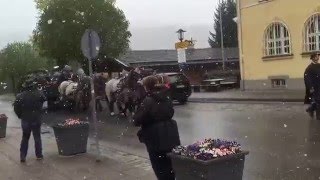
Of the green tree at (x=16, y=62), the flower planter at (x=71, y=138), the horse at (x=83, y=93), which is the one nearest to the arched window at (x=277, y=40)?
the horse at (x=83, y=93)

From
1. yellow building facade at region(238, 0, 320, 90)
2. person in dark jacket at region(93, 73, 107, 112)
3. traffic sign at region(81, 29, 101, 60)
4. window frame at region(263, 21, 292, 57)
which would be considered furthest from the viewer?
window frame at region(263, 21, 292, 57)

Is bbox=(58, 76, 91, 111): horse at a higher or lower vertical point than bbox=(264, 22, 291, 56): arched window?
lower

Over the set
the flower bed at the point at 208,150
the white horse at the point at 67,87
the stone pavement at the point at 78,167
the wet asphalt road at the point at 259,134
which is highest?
the white horse at the point at 67,87

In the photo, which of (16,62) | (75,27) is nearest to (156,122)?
(75,27)

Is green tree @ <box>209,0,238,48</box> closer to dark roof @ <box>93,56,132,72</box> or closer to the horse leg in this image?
dark roof @ <box>93,56,132,72</box>

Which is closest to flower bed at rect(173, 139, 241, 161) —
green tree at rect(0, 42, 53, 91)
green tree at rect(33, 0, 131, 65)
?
green tree at rect(33, 0, 131, 65)

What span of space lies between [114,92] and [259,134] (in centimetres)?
869

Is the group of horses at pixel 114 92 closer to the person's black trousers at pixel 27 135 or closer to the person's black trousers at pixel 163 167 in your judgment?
the person's black trousers at pixel 27 135

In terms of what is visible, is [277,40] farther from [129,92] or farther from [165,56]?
[165,56]

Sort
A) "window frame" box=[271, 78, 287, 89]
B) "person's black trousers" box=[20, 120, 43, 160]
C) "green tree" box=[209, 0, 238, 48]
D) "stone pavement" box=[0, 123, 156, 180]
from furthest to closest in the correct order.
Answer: "green tree" box=[209, 0, 238, 48] → "window frame" box=[271, 78, 287, 89] → "person's black trousers" box=[20, 120, 43, 160] → "stone pavement" box=[0, 123, 156, 180]

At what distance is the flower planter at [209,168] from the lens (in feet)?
15.9

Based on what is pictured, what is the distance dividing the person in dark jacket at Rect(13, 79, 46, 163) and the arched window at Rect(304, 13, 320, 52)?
16542mm

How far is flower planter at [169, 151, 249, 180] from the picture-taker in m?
4.84

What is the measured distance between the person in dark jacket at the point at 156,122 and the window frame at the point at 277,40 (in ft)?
64.0
